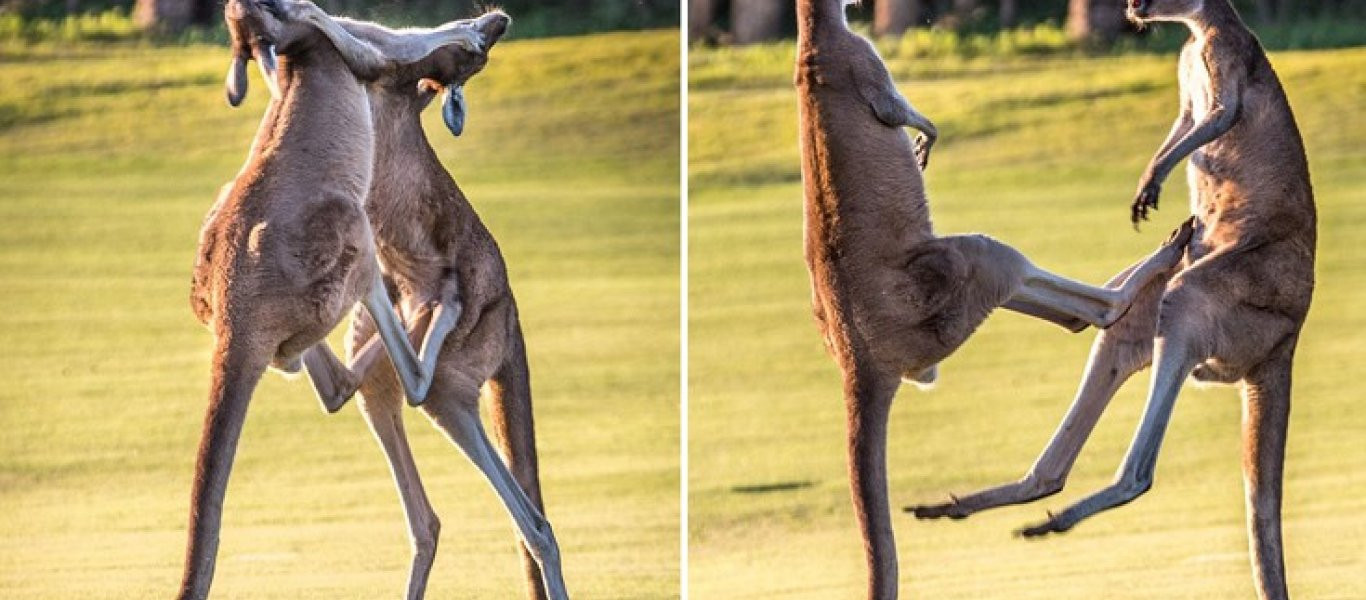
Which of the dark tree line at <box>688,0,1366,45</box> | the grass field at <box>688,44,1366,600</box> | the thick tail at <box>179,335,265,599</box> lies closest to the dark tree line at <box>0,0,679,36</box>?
the dark tree line at <box>688,0,1366,45</box>

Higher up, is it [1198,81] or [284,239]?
[1198,81]

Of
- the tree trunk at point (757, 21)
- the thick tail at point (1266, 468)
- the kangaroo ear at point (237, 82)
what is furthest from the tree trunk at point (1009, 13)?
the kangaroo ear at point (237, 82)

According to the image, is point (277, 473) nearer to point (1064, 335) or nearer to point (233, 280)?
point (1064, 335)

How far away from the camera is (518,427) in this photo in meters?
6.08

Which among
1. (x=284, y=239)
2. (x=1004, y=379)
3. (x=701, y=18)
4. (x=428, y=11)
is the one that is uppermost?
(x=284, y=239)

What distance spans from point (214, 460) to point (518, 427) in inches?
42.5

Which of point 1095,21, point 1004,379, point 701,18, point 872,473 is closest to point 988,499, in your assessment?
point 872,473

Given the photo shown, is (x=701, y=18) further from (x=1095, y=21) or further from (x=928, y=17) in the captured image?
(x=1095, y=21)

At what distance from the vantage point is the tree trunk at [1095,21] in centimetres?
1153

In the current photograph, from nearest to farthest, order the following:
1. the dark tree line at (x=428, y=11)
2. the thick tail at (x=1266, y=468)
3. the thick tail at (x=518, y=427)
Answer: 1. the thick tail at (x=1266, y=468)
2. the thick tail at (x=518, y=427)
3. the dark tree line at (x=428, y=11)

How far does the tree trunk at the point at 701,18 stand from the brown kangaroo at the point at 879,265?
249 inches

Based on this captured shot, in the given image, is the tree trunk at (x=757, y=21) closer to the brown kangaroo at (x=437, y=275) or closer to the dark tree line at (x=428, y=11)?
the dark tree line at (x=428, y=11)

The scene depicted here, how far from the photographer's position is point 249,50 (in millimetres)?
5336

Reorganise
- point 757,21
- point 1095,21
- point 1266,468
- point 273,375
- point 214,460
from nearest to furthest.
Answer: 1. point 214,460
2. point 1266,468
3. point 273,375
4. point 1095,21
5. point 757,21
